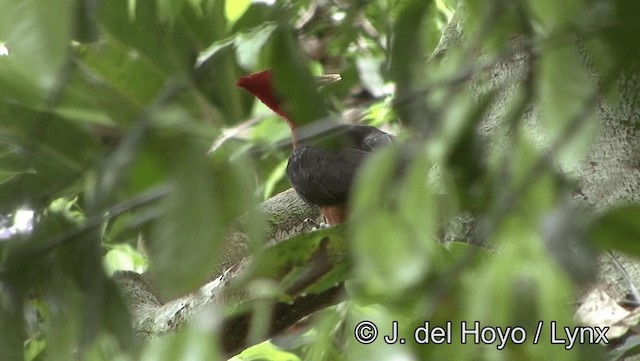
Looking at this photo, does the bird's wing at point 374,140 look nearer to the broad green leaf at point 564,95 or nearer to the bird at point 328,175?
the bird at point 328,175

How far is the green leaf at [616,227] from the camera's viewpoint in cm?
45

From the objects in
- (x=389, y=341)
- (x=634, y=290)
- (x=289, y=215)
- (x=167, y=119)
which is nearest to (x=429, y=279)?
(x=389, y=341)

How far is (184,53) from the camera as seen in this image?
0.54 meters

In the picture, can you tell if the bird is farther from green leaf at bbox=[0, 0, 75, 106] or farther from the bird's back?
green leaf at bbox=[0, 0, 75, 106]

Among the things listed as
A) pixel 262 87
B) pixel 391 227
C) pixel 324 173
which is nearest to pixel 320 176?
pixel 324 173

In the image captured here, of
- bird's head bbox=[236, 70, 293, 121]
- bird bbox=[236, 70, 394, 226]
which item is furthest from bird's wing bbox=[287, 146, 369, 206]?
bird's head bbox=[236, 70, 293, 121]

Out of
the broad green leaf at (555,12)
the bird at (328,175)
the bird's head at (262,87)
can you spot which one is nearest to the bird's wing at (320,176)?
the bird at (328,175)

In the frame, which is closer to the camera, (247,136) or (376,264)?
(376,264)

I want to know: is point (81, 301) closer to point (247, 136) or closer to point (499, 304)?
point (247, 136)

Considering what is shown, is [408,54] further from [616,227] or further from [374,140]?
[374,140]

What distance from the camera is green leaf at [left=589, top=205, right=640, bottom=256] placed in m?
0.45

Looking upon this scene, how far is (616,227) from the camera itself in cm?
45

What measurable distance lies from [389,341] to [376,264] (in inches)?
3.1

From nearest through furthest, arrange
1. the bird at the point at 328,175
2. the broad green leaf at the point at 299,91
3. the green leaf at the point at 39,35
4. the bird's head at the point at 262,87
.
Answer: the green leaf at the point at 39,35 < the broad green leaf at the point at 299,91 < the bird's head at the point at 262,87 < the bird at the point at 328,175
